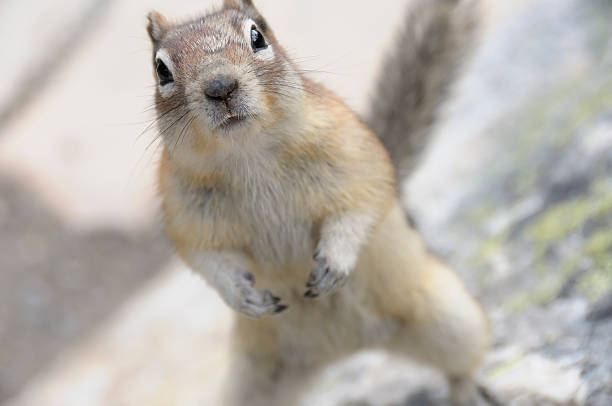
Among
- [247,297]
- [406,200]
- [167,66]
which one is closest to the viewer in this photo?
[167,66]

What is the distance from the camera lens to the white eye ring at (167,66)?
7.97ft

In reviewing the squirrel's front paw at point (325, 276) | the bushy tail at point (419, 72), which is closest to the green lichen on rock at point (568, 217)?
the bushy tail at point (419, 72)

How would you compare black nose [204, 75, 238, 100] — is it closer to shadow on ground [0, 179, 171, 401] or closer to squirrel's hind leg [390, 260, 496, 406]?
squirrel's hind leg [390, 260, 496, 406]

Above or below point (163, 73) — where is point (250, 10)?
above

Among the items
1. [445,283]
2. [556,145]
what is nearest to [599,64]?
[556,145]

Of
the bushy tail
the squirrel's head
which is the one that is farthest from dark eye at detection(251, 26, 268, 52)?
the bushy tail

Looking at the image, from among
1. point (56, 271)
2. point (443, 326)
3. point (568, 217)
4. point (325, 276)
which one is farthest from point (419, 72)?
point (56, 271)

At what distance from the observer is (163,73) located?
8.17ft

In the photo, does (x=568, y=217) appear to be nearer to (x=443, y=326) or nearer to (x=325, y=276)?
(x=443, y=326)

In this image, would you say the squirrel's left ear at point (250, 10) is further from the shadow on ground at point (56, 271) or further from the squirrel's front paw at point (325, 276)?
the shadow on ground at point (56, 271)

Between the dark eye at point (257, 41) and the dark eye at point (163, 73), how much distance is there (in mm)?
301

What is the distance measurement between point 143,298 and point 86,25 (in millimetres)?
4970

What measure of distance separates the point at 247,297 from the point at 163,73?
0.83m

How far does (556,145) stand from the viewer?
446cm
